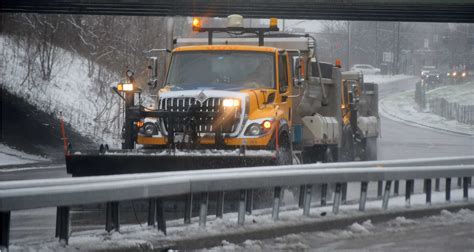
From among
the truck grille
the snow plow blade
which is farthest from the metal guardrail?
the truck grille

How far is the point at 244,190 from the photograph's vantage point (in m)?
13.6

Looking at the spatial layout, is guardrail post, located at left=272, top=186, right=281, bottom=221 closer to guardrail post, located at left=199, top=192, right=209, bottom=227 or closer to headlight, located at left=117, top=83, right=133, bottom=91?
guardrail post, located at left=199, top=192, right=209, bottom=227

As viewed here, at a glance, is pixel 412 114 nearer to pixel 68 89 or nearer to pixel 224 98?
pixel 68 89

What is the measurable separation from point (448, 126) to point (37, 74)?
34.2m

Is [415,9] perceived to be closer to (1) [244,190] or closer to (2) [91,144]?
(2) [91,144]

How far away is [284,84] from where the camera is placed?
19.7m

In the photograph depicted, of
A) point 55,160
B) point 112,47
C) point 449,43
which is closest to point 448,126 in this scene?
point 449,43

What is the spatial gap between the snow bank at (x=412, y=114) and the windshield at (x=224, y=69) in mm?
43578

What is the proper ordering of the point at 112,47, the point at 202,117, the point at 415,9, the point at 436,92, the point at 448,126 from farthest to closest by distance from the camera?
1. the point at 436,92
2. the point at 448,126
3. the point at 112,47
4. the point at 415,9
5. the point at 202,117

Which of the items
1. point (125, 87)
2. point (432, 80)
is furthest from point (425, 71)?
point (125, 87)

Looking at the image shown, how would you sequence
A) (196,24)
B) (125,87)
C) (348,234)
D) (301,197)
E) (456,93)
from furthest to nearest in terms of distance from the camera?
1. (456,93)
2. (196,24)
3. (125,87)
4. (301,197)
5. (348,234)

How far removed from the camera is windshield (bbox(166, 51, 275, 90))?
63.2 feet

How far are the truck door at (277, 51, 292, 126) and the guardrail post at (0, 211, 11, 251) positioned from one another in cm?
1013

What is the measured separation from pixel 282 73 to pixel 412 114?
61606 mm
